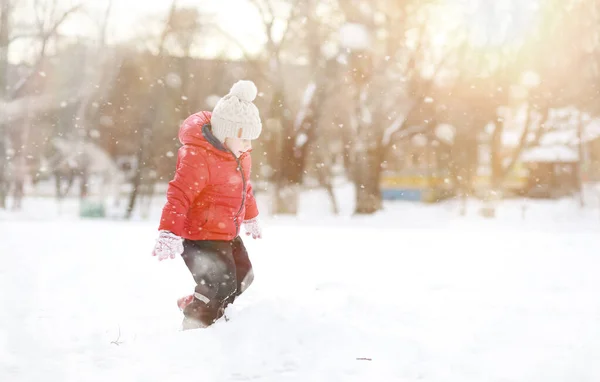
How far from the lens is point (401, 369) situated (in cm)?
308

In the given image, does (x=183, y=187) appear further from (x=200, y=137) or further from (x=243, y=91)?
(x=243, y=91)

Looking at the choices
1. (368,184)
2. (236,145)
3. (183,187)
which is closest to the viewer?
(183,187)

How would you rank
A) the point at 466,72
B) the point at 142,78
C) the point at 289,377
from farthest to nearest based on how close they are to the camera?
the point at 142,78
the point at 466,72
the point at 289,377

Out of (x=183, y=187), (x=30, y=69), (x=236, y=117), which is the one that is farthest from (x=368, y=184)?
(x=183, y=187)

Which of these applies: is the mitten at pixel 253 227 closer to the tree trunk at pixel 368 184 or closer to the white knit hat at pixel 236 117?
the white knit hat at pixel 236 117

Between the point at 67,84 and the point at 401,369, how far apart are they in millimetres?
26151

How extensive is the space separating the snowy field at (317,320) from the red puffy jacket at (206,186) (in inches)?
22.3

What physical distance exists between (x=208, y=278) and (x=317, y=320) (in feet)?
2.34

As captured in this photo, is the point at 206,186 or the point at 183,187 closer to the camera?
the point at 183,187

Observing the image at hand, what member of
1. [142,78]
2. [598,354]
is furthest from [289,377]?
[142,78]

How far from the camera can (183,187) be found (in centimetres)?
356

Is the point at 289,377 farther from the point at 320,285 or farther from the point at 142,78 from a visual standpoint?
the point at 142,78

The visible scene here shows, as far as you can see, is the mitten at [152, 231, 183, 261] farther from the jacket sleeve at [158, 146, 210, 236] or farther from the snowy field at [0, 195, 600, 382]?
the snowy field at [0, 195, 600, 382]

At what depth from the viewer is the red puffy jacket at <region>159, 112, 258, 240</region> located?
3582 mm
